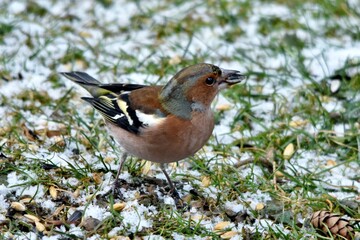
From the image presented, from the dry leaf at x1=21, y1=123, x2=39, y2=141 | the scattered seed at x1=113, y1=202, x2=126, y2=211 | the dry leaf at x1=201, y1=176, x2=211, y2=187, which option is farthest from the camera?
the dry leaf at x1=21, y1=123, x2=39, y2=141

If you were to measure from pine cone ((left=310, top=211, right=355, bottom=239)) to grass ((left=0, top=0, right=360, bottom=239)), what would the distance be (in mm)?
60

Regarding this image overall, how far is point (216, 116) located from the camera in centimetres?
509

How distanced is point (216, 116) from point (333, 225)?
154 cm

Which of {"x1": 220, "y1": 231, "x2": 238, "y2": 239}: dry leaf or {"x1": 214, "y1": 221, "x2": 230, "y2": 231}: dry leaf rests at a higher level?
{"x1": 214, "y1": 221, "x2": 230, "y2": 231}: dry leaf

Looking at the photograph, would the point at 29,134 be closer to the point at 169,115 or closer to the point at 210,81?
the point at 169,115

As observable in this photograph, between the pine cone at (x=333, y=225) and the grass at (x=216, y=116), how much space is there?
6cm

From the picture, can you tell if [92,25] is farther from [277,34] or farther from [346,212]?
[346,212]

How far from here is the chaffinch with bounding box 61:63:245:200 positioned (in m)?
3.81

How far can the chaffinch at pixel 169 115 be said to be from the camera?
3809 mm

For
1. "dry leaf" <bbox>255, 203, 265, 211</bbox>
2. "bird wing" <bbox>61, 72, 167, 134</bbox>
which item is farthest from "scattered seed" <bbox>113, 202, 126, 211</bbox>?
"dry leaf" <bbox>255, 203, 265, 211</bbox>

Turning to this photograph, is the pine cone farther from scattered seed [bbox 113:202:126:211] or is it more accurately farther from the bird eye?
scattered seed [bbox 113:202:126:211]

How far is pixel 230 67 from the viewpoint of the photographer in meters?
5.77

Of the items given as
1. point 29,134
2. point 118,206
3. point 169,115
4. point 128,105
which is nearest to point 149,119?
point 169,115

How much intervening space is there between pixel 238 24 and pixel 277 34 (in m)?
0.41
